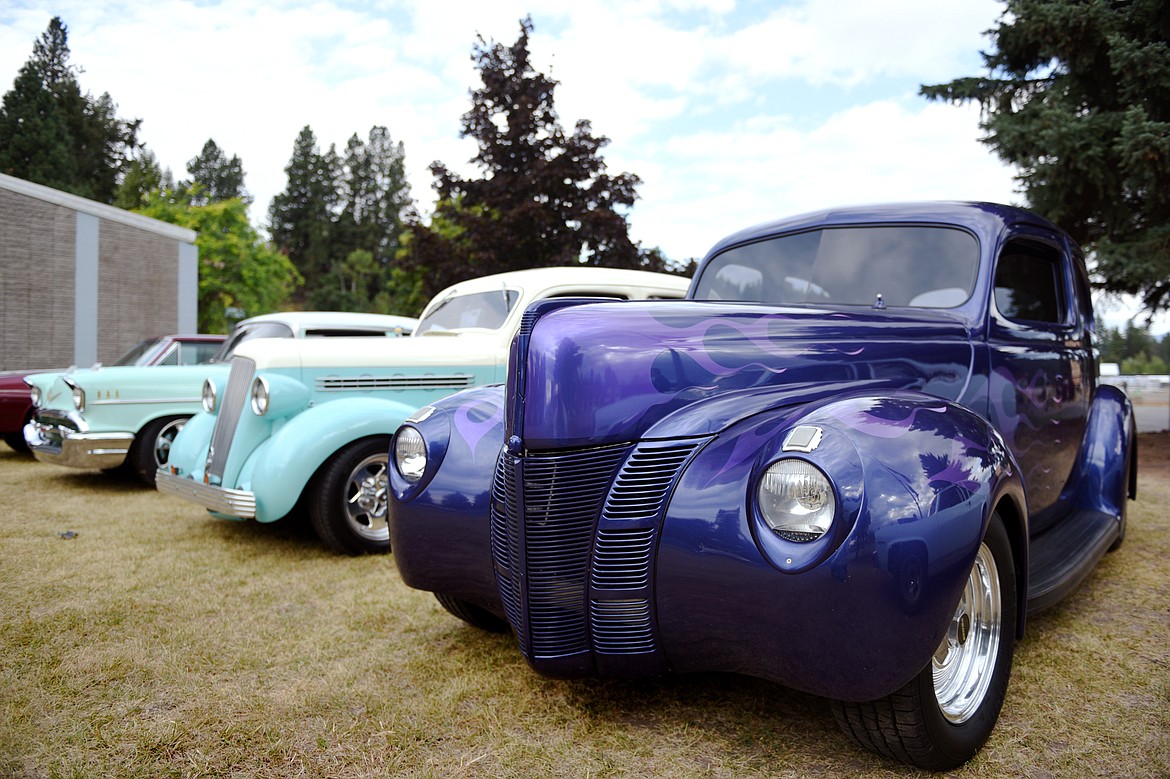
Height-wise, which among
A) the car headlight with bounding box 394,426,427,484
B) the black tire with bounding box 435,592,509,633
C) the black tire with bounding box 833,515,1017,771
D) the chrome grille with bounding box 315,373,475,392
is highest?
the chrome grille with bounding box 315,373,475,392

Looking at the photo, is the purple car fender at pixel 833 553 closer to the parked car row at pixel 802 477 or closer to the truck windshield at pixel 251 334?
the parked car row at pixel 802 477

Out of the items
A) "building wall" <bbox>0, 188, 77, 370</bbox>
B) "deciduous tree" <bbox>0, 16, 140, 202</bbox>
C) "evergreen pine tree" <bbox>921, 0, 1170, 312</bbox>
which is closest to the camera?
"evergreen pine tree" <bbox>921, 0, 1170, 312</bbox>

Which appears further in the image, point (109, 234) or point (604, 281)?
point (109, 234)

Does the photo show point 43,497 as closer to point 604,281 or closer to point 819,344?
point 604,281

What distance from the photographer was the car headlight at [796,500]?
197cm

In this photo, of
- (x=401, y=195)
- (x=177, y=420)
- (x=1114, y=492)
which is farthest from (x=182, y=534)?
(x=401, y=195)

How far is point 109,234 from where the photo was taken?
18312mm

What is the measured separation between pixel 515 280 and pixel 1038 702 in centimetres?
399

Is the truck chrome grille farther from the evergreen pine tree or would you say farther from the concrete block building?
the concrete block building

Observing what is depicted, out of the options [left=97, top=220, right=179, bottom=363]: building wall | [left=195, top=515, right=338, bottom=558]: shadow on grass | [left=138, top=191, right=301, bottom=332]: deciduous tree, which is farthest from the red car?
[left=138, top=191, right=301, bottom=332]: deciduous tree

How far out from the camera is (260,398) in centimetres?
491

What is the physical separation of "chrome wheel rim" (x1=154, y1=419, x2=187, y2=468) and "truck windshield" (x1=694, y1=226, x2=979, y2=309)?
6167 mm

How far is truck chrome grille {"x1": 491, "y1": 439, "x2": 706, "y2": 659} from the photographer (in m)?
2.22

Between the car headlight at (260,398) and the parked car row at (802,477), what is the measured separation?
7.29 feet
